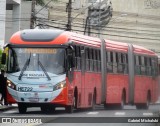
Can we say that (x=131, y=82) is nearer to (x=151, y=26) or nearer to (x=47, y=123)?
(x=47, y=123)

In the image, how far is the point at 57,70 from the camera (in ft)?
78.3

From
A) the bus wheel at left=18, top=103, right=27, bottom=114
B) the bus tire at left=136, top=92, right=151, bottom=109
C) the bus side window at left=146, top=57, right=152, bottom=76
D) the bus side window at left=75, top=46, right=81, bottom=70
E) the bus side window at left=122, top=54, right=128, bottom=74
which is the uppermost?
the bus side window at left=75, top=46, right=81, bottom=70

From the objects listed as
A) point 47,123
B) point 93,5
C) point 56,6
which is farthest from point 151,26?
point 47,123

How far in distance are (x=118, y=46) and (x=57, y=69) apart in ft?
28.6

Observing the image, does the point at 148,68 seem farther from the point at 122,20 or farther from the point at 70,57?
the point at 122,20

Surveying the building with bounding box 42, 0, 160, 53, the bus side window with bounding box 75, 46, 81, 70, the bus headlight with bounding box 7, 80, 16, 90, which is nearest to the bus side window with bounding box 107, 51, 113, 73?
the bus side window with bounding box 75, 46, 81, 70

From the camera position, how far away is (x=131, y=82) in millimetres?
33062

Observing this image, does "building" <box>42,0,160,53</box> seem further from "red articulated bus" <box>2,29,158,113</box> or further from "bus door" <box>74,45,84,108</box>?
"bus door" <box>74,45,84,108</box>

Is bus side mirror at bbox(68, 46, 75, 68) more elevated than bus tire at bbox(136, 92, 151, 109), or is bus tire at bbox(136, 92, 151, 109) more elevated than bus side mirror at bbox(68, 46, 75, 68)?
bus side mirror at bbox(68, 46, 75, 68)

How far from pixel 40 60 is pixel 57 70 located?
747mm

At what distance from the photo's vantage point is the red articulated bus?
77.9 feet

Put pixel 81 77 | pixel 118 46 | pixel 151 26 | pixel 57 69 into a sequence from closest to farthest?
pixel 57 69, pixel 81 77, pixel 118 46, pixel 151 26

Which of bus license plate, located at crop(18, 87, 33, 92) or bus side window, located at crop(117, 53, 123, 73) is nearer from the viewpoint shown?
bus license plate, located at crop(18, 87, 33, 92)

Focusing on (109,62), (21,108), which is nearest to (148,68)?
(109,62)
